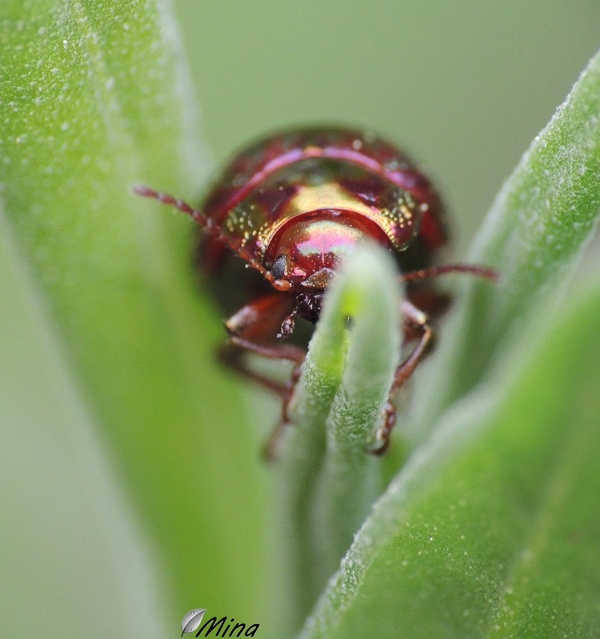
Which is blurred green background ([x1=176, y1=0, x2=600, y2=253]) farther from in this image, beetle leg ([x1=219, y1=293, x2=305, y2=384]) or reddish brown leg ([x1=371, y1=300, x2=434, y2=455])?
reddish brown leg ([x1=371, y1=300, x2=434, y2=455])

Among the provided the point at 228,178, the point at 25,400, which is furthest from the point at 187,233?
the point at 25,400

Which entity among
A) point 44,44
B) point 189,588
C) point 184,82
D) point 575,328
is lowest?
point 189,588

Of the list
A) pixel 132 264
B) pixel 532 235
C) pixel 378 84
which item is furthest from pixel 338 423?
pixel 378 84

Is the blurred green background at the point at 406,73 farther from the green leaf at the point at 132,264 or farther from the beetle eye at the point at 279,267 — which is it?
the beetle eye at the point at 279,267

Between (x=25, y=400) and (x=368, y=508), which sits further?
(x=25, y=400)

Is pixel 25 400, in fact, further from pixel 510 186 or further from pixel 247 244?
pixel 510 186

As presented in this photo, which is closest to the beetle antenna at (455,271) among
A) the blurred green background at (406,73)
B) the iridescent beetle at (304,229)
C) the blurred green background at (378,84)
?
the iridescent beetle at (304,229)

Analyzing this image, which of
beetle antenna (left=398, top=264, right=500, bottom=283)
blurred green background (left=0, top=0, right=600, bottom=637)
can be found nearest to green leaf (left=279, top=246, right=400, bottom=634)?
beetle antenna (left=398, top=264, right=500, bottom=283)
